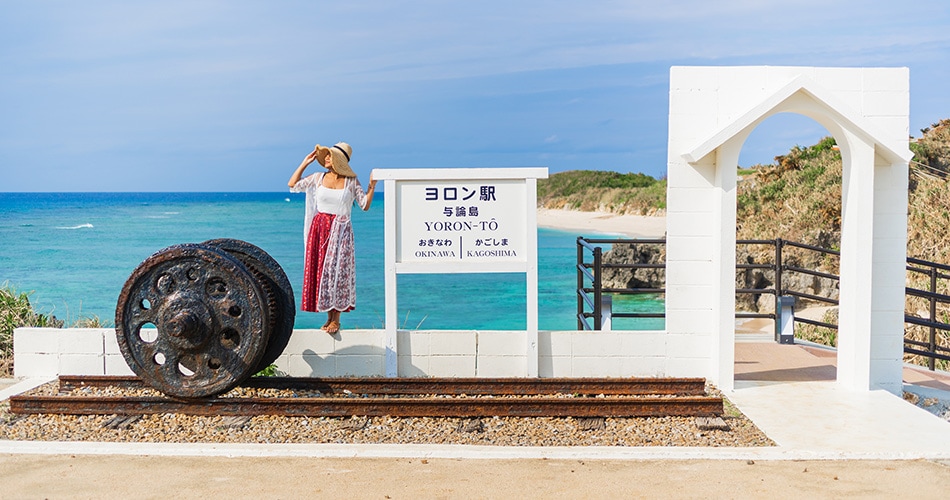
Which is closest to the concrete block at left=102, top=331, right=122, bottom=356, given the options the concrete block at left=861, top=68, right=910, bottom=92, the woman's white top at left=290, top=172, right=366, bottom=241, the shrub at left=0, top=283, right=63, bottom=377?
the shrub at left=0, top=283, right=63, bottom=377

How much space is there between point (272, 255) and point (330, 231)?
4822 centimetres

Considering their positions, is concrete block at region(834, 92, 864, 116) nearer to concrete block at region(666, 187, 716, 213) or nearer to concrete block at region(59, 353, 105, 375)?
concrete block at region(666, 187, 716, 213)

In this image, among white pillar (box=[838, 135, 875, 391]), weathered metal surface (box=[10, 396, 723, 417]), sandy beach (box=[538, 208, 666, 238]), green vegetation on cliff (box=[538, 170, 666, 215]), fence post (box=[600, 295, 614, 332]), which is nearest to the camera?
weathered metal surface (box=[10, 396, 723, 417])

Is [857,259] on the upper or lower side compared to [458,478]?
upper

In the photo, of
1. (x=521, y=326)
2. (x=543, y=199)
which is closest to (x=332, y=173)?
(x=521, y=326)

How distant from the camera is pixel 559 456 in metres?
6.68

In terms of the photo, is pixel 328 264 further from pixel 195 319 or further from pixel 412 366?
pixel 195 319

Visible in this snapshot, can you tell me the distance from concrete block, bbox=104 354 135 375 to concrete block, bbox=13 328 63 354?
55cm

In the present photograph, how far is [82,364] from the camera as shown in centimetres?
948

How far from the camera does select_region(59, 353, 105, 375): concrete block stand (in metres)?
9.43

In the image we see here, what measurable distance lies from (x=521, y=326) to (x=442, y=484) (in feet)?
82.5

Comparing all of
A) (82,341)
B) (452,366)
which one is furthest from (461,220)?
(82,341)

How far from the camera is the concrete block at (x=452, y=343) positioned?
9172 millimetres

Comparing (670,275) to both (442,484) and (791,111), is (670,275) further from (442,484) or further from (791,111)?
(442,484)
